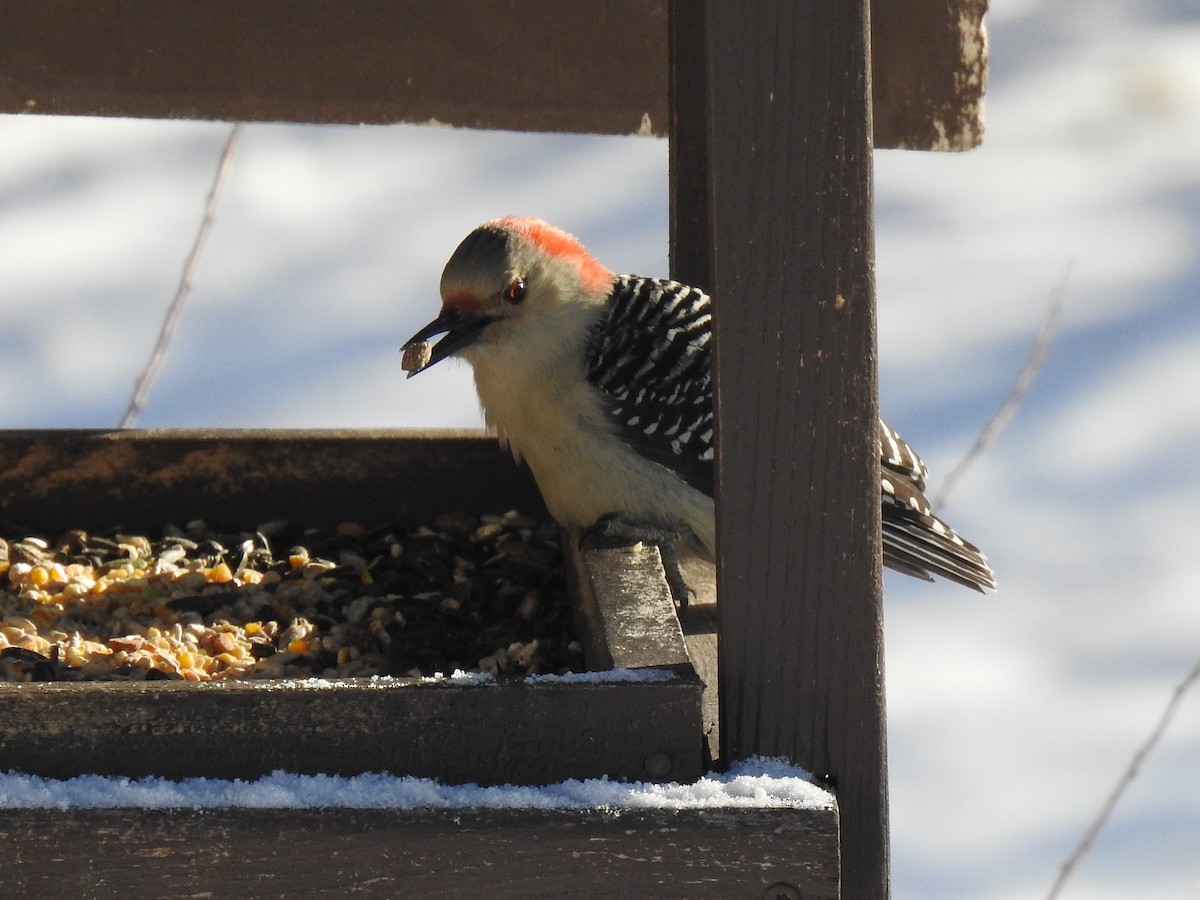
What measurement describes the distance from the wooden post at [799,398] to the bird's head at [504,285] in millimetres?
1472

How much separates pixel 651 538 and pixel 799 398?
1.29 metres

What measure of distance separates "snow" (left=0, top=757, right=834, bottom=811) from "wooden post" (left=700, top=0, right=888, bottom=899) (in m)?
0.13

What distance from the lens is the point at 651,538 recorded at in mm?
3412

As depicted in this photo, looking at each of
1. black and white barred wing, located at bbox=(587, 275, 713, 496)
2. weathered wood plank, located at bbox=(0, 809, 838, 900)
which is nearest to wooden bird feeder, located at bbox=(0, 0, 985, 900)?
weathered wood plank, located at bbox=(0, 809, 838, 900)

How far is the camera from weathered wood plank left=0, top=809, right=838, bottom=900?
205 centimetres

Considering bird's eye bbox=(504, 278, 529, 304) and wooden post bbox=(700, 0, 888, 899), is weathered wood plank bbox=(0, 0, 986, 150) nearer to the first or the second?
bird's eye bbox=(504, 278, 529, 304)

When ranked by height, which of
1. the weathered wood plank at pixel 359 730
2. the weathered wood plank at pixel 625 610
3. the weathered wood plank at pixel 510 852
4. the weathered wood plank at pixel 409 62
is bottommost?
the weathered wood plank at pixel 510 852

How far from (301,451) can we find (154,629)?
793 mm

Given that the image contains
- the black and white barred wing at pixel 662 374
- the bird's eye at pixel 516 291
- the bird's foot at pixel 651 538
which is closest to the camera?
the bird's foot at pixel 651 538

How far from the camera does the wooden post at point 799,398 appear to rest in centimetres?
211

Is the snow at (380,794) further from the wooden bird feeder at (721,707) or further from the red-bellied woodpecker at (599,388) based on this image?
the red-bellied woodpecker at (599,388)

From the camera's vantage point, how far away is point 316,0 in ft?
12.0

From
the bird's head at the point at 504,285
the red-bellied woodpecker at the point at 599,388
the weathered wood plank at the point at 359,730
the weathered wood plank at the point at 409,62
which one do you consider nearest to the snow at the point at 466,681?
the weathered wood plank at the point at 359,730

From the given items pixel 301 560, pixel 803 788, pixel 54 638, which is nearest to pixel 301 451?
pixel 301 560
